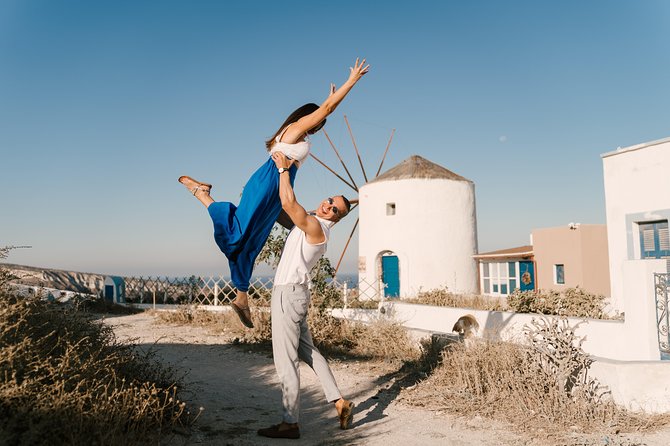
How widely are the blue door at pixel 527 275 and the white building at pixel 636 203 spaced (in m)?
7.19

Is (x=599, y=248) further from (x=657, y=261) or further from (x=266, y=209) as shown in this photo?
(x=266, y=209)

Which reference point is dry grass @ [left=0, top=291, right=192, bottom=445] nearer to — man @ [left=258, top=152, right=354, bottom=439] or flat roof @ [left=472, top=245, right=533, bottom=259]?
man @ [left=258, top=152, right=354, bottom=439]

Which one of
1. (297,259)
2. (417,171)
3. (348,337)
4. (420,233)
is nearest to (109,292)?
(420,233)

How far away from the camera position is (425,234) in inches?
741

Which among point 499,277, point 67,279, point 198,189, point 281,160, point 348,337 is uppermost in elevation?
point 281,160

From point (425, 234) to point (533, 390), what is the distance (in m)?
14.2

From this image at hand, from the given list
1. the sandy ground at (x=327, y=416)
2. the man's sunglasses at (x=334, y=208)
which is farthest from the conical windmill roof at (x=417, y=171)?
the man's sunglasses at (x=334, y=208)

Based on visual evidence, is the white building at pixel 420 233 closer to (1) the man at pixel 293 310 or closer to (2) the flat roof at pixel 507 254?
(2) the flat roof at pixel 507 254

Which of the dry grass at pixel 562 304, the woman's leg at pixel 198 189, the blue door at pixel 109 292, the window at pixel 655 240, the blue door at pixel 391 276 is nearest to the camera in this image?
the woman's leg at pixel 198 189

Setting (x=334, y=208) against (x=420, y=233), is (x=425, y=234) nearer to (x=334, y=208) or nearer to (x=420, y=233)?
(x=420, y=233)

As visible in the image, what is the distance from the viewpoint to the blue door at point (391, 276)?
1895 cm

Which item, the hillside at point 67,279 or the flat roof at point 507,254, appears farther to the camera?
the flat roof at point 507,254

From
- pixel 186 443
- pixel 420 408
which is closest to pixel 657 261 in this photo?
pixel 420 408

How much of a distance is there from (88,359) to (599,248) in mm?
16951
